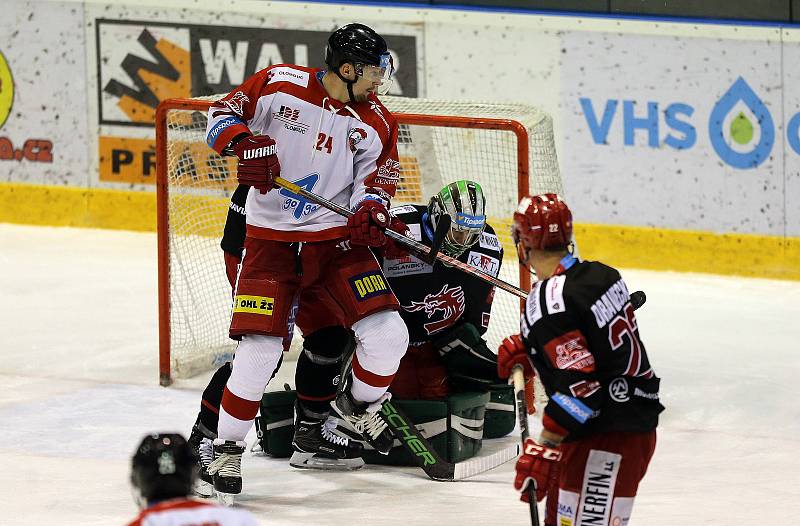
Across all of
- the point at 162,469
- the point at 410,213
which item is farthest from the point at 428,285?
the point at 162,469

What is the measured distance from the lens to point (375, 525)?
4047 mm

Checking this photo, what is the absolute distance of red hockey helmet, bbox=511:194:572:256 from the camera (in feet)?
10.1

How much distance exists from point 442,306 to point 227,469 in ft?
3.02

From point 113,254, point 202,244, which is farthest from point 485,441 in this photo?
point 113,254

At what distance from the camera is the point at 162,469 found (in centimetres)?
231

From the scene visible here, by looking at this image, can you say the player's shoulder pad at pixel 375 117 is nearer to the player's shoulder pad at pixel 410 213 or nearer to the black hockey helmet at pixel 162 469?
the player's shoulder pad at pixel 410 213

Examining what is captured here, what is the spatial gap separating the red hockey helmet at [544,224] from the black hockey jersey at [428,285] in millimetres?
1576

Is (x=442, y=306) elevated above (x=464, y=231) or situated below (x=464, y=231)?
below

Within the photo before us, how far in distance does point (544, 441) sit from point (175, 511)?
0.99 meters

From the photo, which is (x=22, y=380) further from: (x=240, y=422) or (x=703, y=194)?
(x=703, y=194)

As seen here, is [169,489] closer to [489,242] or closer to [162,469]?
[162,469]

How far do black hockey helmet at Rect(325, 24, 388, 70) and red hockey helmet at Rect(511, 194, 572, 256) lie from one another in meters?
1.31

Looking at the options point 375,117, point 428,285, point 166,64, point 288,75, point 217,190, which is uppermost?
point 166,64

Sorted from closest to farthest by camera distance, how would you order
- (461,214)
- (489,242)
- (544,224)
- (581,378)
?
(581,378) < (544,224) < (461,214) < (489,242)
